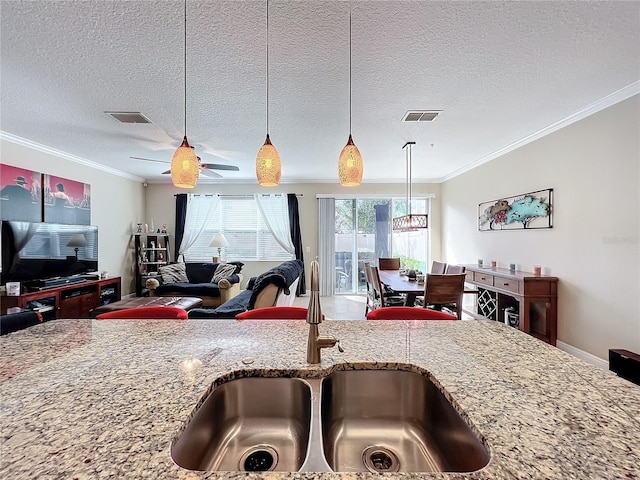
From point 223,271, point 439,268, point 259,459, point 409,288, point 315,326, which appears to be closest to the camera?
point 259,459

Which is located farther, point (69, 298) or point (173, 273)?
point (173, 273)

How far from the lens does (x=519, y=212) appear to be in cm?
393

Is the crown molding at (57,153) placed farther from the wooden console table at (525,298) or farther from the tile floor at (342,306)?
the wooden console table at (525,298)

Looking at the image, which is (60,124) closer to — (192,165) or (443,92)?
(192,165)

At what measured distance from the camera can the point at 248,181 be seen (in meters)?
6.39

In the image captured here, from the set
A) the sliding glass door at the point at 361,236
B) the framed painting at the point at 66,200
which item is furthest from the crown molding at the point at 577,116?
the framed painting at the point at 66,200

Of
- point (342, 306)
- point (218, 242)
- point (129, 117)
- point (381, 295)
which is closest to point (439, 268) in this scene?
point (381, 295)

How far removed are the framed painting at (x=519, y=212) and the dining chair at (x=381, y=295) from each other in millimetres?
1833

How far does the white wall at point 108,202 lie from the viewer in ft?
13.3

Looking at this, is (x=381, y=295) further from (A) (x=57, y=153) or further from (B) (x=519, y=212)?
(A) (x=57, y=153)

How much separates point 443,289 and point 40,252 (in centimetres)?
504

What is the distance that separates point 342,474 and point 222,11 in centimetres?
221

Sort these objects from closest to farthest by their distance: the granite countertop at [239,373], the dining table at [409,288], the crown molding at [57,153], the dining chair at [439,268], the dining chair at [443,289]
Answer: the granite countertop at [239,373]
the dining chair at [443,289]
the dining table at [409,288]
the crown molding at [57,153]
the dining chair at [439,268]

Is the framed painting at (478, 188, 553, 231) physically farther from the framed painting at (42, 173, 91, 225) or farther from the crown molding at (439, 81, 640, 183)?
the framed painting at (42, 173, 91, 225)
